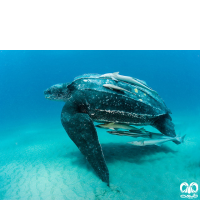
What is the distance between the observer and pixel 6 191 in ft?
7.27

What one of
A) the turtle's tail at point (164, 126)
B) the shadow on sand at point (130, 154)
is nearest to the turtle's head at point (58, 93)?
the shadow on sand at point (130, 154)

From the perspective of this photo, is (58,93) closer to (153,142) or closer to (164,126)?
(153,142)

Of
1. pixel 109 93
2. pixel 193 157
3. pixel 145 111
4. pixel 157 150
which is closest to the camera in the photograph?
pixel 109 93

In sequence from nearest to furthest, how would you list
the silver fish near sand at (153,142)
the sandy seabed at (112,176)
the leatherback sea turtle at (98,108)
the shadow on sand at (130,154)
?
the sandy seabed at (112,176)
the leatherback sea turtle at (98,108)
the silver fish near sand at (153,142)
the shadow on sand at (130,154)

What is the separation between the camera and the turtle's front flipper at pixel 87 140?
197cm

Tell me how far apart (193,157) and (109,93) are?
2.45 m

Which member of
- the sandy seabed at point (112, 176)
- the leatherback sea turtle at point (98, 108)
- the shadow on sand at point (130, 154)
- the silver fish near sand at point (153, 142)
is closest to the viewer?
the sandy seabed at point (112, 176)

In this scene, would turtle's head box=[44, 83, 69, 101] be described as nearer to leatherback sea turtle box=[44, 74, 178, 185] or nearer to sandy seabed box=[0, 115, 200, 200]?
leatherback sea turtle box=[44, 74, 178, 185]

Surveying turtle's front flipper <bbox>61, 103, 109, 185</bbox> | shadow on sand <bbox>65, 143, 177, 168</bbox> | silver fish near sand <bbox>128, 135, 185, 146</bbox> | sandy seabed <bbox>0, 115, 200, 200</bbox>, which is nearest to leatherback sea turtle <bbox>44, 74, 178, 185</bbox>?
turtle's front flipper <bbox>61, 103, 109, 185</bbox>

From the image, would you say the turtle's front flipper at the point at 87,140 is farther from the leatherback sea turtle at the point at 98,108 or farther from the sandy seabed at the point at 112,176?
the sandy seabed at the point at 112,176

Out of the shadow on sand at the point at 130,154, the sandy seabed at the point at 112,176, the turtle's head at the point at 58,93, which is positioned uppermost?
the turtle's head at the point at 58,93
